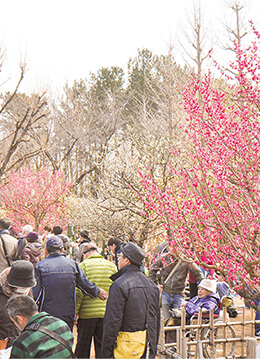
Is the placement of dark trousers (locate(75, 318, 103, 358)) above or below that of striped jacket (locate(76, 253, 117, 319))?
below

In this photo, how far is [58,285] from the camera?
491 centimetres

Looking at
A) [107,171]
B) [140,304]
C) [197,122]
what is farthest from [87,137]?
[140,304]

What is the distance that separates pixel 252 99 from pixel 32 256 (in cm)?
407

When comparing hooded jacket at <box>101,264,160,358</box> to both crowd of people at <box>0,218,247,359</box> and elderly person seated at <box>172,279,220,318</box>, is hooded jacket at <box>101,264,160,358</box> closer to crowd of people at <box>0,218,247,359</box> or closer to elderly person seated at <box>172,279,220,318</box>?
crowd of people at <box>0,218,247,359</box>

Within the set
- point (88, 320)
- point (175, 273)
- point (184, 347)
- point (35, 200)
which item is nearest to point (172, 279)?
point (175, 273)

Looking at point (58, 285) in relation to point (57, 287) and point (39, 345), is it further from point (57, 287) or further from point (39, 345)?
point (39, 345)

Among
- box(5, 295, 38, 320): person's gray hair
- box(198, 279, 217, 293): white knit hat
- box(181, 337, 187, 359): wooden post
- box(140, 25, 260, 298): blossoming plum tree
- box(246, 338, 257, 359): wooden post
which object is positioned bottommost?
box(181, 337, 187, 359): wooden post

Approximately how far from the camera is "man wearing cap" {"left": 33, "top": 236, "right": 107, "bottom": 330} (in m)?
4.89

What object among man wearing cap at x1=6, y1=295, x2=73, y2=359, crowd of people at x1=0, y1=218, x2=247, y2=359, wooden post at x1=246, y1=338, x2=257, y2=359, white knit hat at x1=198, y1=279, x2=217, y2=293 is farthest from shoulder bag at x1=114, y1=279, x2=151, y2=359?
white knit hat at x1=198, y1=279, x2=217, y2=293

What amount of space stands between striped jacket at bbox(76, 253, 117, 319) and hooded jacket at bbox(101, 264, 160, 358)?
1.14m

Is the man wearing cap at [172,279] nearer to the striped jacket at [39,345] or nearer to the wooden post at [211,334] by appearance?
the wooden post at [211,334]

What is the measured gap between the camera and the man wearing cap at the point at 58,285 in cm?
489

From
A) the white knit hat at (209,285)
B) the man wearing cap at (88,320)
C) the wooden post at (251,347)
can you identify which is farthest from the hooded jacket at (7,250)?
the wooden post at (251,347)

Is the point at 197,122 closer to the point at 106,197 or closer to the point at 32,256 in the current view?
the point at 32,256
